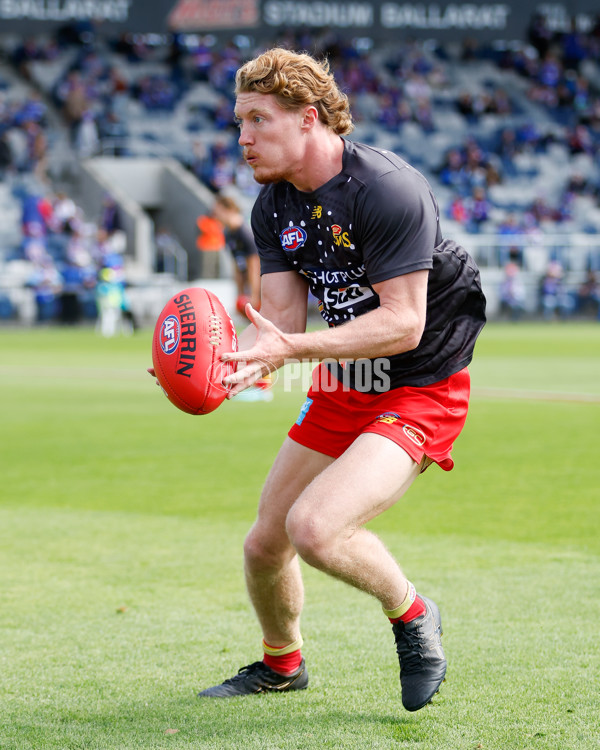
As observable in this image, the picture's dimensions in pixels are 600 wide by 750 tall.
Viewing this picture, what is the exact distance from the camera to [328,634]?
16.2 feet

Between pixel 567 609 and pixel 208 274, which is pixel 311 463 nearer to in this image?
pixel 567 609

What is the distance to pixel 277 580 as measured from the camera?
431cm

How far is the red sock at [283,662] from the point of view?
430cm

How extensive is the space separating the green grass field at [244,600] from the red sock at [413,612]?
33 centimetres

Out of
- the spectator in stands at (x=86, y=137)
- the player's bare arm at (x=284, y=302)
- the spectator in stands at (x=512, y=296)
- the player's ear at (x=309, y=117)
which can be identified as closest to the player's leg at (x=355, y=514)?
the player's bare arm at (x=284, y=302)

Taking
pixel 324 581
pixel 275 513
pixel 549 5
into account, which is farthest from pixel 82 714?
pixel 549 5

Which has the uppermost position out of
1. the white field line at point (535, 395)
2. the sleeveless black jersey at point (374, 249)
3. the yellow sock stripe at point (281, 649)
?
the sleeveless black jersey at point (374, 249)

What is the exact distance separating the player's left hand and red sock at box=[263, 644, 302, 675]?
1.18 meters

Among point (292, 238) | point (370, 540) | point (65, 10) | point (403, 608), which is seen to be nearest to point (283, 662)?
point (403, 608)

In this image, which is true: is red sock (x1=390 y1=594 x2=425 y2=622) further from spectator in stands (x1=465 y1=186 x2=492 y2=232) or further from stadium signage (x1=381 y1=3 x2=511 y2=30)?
stadium signage (x1=381 y1=3 x2=511 y2=30)

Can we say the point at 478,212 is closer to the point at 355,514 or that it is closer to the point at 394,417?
the point at 394,417

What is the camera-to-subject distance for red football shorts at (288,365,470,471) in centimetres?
404

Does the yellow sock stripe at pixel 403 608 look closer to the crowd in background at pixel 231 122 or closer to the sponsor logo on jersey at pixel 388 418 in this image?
the sponsor logo on jersey at pixel 388 418

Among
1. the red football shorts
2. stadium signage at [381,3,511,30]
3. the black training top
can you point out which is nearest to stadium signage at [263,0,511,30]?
stadium signage at [381,3,511,30]
